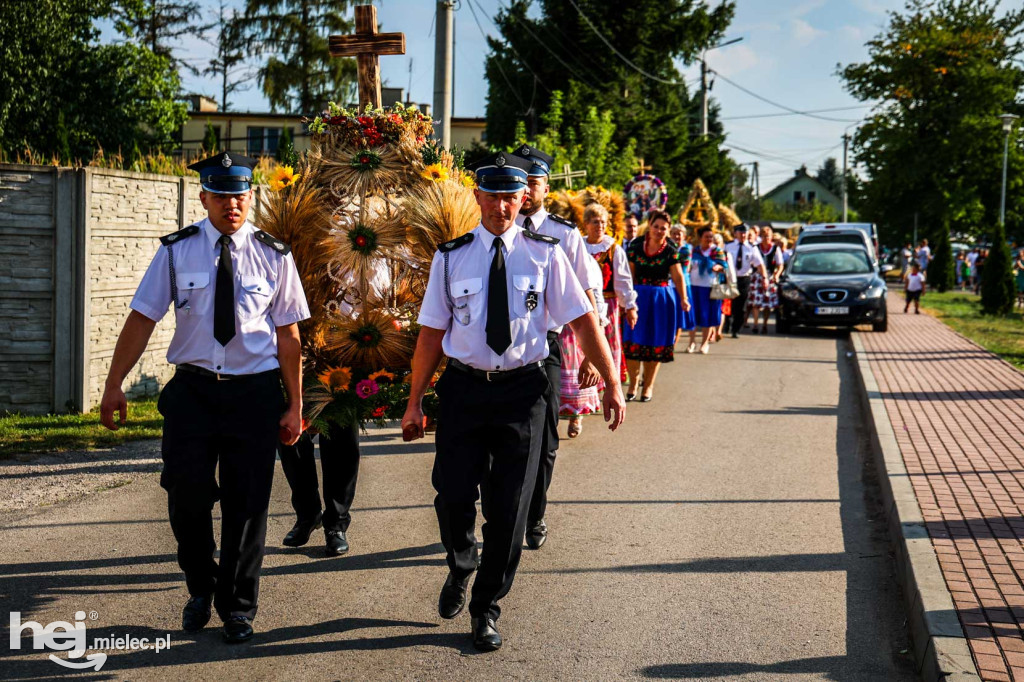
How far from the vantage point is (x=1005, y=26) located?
185ft

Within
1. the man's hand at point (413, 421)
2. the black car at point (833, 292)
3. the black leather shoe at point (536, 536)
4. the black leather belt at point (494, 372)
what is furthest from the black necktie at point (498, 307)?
the black car at point (833, 292)

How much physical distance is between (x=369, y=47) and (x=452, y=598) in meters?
3.68

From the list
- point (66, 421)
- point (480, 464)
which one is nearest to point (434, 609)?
point (480, 464)

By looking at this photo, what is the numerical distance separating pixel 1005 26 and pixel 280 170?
59303 millimetres

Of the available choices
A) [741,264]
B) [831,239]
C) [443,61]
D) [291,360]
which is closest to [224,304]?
[291,360]

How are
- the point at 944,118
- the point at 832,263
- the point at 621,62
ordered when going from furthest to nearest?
the point at 944,118
the point at 621,62
the point at 832,263

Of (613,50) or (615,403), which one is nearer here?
(615,403)

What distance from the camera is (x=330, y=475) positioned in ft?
19.6

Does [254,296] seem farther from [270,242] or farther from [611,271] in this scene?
[611,271]

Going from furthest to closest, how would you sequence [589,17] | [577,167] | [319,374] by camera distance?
1. [589,17]
2. [577,167]
3. [319,374]

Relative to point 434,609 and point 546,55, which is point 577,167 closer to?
point 546,55

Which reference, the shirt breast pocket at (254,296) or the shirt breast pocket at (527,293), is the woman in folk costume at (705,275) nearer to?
the shirt breast pocket at (527,293)

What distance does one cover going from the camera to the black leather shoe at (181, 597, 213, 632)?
4652 mm

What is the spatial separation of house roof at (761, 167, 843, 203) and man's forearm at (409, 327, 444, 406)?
116 m
